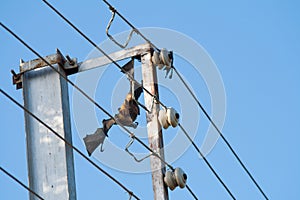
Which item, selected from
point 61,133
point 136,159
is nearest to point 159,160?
point 136,159

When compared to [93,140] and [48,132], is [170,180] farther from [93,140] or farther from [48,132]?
[48,132]

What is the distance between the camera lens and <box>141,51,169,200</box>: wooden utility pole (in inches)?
320

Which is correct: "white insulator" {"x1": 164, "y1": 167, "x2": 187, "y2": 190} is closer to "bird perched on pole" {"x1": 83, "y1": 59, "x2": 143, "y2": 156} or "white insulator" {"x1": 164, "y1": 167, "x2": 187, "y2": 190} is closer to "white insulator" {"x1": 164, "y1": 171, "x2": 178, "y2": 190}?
"white insulator" {"x1": 164, "y1": 171, "x2": 178, "y2": 190}

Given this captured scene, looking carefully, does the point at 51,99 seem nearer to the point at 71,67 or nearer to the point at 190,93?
the point at 71,67

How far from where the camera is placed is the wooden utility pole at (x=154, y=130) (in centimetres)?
814

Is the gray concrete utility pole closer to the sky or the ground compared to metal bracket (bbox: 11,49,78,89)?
closer to the ground

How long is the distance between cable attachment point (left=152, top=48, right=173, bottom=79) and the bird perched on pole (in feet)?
0.61

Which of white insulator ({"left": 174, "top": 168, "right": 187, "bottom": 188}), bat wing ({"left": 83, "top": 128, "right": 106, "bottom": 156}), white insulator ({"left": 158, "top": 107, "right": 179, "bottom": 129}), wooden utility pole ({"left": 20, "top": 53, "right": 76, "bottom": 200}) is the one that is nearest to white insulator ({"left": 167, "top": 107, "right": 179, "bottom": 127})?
white insulator ({"left": 158, "top": 107, "right": 179, "bottom": 129})

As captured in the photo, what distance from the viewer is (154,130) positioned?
8.34 meters

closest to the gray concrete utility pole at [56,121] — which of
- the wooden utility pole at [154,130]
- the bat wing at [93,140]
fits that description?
the wooden utility pole at [154,130]

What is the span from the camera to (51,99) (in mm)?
8297

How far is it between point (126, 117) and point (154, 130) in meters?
0.35

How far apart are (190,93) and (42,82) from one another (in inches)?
44.8

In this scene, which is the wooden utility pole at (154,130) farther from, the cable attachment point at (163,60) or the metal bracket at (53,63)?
the metal bracket at (53,63)
